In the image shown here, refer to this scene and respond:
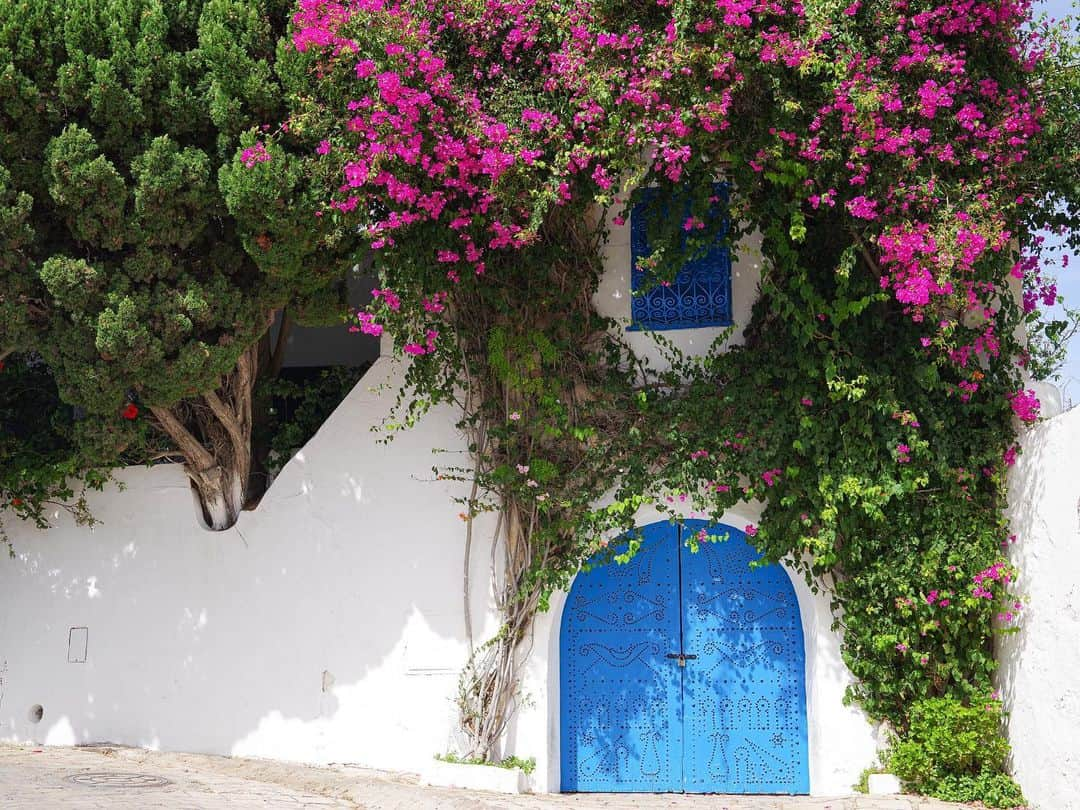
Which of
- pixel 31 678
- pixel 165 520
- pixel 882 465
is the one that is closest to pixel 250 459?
pixel 165 520

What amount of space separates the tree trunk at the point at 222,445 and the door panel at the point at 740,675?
10.8ft

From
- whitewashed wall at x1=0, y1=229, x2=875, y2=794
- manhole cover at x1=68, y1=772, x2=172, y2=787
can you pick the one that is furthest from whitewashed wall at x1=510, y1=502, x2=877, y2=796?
manhole cover at x1=68, y1=772, x2=172, y2=787

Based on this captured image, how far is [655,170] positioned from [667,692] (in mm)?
3315

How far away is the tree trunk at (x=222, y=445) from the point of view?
338 inches

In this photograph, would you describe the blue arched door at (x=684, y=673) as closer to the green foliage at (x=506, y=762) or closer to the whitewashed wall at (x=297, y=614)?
the whitewashed wall at (x=297, y=614)

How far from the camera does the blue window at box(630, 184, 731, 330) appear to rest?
26.2 feet

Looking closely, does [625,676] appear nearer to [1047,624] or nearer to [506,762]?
A: [506,762]

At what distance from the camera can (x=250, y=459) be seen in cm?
885

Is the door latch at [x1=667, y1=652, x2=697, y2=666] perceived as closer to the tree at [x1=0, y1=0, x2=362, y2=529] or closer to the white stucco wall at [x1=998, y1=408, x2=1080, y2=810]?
the white stucco wall at [x1=998, y1=408, x2=1080, y2=810]

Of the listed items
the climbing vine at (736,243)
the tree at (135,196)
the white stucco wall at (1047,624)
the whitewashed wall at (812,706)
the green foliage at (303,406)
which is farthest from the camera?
the green foliage at (303,406)

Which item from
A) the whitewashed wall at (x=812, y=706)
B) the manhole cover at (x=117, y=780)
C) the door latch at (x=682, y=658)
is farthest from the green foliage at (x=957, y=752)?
the manhole cover at (x=117, y=780)

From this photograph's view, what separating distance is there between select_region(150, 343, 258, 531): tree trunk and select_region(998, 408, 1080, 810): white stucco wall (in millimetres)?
5196

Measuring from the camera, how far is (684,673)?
7766mm

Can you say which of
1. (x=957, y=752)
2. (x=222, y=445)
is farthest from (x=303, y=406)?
(x=957, y=752)
